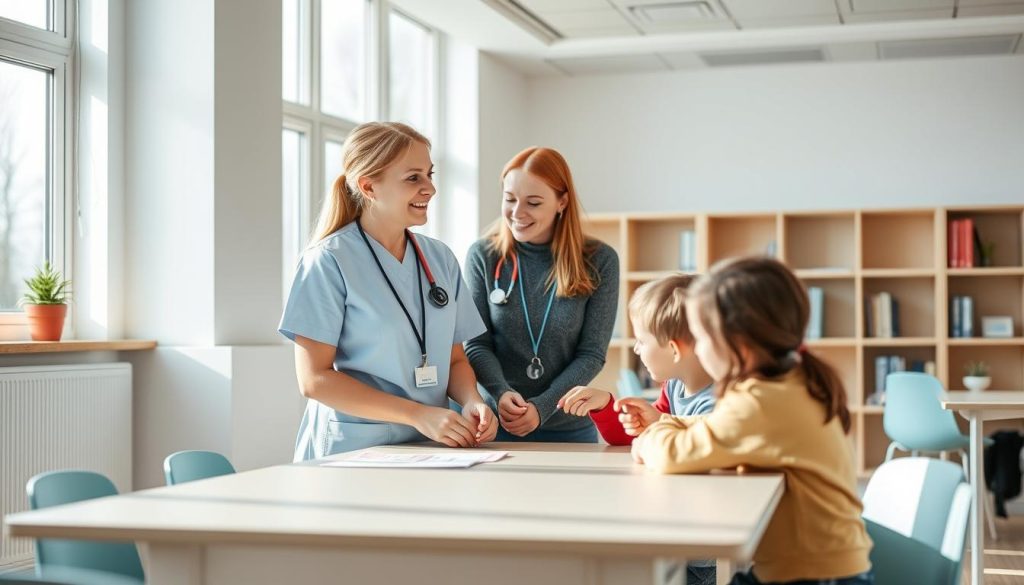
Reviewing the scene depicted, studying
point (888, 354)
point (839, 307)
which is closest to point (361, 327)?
point (839, 307)

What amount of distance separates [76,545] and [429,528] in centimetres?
84

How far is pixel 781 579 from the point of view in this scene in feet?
5.67

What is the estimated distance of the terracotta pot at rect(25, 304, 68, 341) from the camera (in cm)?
408

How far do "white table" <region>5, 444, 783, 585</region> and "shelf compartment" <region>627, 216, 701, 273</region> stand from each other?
6232 millimetres

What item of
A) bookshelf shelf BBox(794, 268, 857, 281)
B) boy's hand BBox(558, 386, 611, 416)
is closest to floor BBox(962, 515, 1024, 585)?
Result: bookshelf shelf BBox(794, 268, 857, 281)

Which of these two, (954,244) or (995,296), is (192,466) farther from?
(995,296)

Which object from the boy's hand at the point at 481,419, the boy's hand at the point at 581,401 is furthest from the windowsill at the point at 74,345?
the boy's hand at the point at 581,401

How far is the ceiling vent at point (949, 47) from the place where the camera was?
717 cm

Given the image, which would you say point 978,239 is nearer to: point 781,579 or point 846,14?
point 846,14

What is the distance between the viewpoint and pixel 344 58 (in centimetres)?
638

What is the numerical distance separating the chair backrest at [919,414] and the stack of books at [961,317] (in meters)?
1.46

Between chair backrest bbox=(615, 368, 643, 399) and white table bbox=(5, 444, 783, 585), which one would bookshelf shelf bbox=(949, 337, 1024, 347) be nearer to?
chair backrest bbox=(615, 368, 643, 399)

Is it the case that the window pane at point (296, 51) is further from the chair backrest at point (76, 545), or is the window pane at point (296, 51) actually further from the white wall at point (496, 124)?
the chair backrest at point (76, 545)

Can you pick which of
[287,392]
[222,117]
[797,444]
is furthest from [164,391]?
[797,444]
